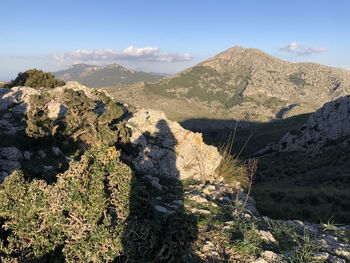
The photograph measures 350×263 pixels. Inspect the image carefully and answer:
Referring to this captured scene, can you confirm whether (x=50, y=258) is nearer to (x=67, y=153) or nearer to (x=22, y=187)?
(x=22, y=187)

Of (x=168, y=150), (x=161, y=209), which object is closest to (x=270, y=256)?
(x=161, y=209)

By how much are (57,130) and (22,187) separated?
10571 mm

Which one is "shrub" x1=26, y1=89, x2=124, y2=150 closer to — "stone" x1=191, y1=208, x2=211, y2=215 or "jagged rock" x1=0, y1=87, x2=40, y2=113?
"jagged rock" x1=0, y1=87, x2=40, y2=113

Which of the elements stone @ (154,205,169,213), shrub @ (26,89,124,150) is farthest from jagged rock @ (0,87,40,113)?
stone @ (154,205,169,213)

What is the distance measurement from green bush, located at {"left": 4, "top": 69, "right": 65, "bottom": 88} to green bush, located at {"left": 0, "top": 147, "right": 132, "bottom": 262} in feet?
99.9

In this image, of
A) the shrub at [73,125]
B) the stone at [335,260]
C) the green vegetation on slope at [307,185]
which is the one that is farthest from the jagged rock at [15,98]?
the stone at [335,260]

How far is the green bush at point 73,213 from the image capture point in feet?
20.3

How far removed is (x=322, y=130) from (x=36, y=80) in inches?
1367

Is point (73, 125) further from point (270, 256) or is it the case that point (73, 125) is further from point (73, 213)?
point (270, 256)

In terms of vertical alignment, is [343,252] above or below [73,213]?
below

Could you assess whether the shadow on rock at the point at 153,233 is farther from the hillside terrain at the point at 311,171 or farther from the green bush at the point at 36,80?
Result: the green bush at the point at 36,80

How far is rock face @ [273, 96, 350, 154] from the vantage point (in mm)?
46091

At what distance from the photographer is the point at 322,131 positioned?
159 ft

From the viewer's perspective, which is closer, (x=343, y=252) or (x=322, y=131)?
(x=343, y=252)
